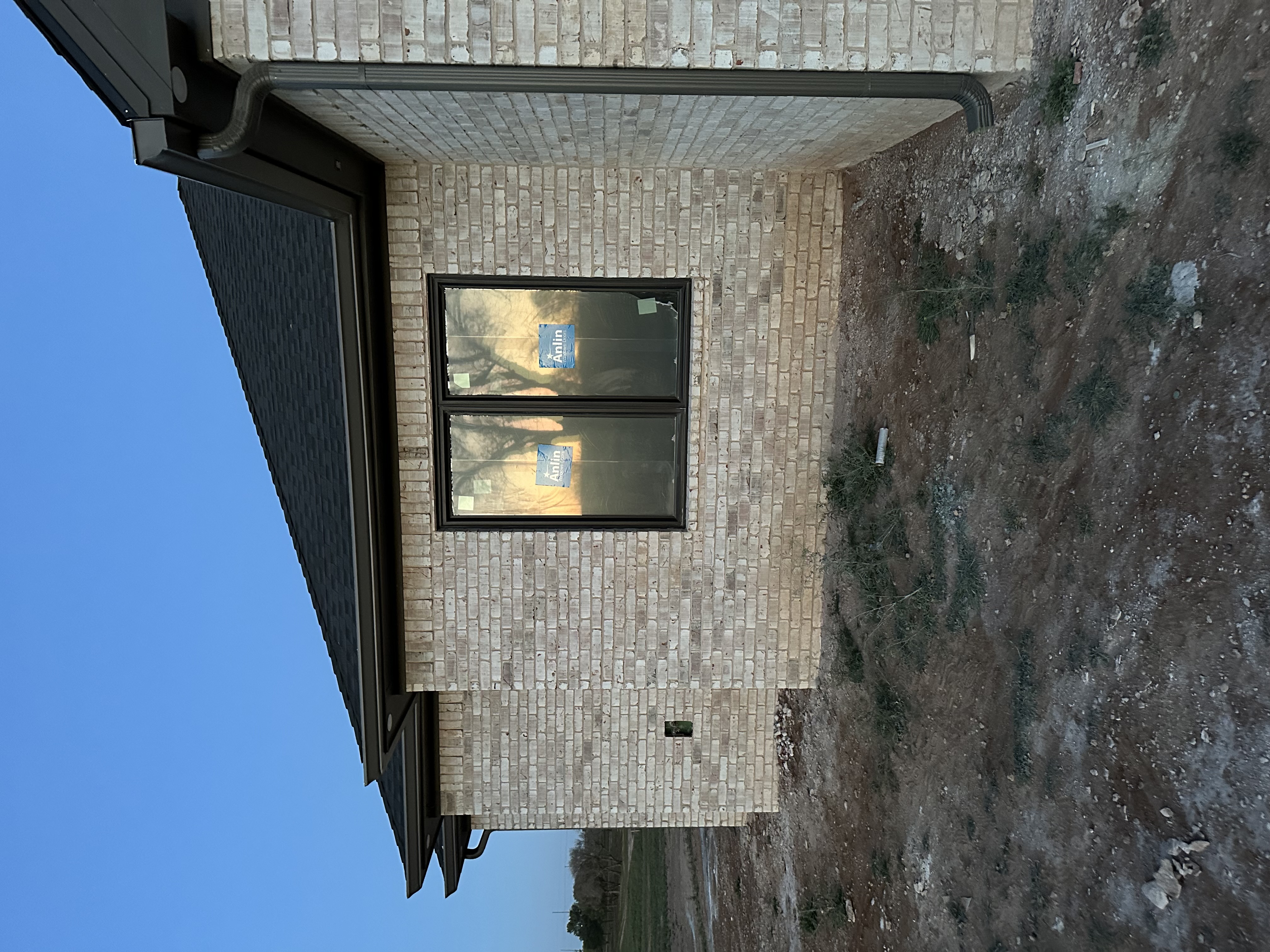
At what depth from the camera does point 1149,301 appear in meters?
A: 4.50

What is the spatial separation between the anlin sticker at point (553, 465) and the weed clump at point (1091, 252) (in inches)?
209

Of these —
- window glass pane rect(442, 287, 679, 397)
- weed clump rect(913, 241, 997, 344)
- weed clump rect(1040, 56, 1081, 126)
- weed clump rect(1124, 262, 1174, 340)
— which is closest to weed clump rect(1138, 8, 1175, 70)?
weed clump rect(1040, 56, 1081, 126)

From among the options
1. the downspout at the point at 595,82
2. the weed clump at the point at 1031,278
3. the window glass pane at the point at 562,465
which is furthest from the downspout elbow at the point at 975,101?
the window glass pane at the point at 562,465

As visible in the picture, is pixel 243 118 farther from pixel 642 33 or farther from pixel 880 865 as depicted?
pixel 880 865

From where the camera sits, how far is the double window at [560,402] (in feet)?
26.7

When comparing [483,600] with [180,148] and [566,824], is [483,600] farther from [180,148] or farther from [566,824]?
[180,148]

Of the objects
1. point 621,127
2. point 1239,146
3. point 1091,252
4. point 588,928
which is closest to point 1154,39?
point 1239,146

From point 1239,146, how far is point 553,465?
6520 millimetres

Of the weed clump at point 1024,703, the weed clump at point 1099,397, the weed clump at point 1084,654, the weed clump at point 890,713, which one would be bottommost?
the weed clump at point 890,713

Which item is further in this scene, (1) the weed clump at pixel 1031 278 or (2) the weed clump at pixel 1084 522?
(1) the weed clump at pixel 1031 278

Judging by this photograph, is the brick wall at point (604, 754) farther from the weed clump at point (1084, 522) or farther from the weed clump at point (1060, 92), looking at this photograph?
the weed clump at point (1060, 92)

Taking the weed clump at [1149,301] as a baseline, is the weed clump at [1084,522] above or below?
below

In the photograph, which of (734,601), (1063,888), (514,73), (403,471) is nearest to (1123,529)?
(1063,888)

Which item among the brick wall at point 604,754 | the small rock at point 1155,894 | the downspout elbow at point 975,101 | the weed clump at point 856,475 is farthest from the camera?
the brick wall at point 604,754
